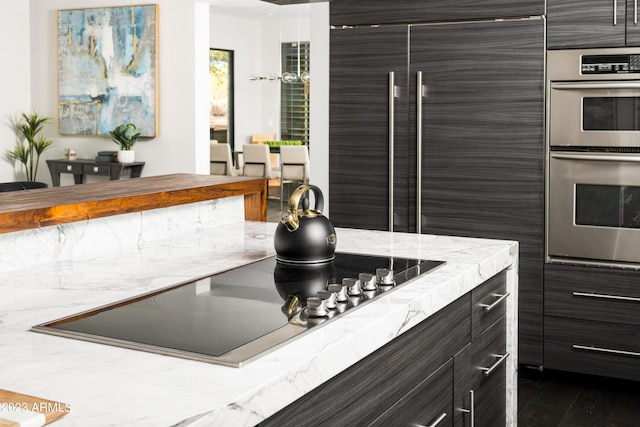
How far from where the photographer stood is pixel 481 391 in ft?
7.29

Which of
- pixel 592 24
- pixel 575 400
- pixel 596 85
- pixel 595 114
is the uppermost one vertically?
pixel 592 24

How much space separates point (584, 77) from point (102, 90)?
5.60 metres

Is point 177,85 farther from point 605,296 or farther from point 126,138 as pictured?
point 605,296

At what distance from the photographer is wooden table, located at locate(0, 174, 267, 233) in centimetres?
191

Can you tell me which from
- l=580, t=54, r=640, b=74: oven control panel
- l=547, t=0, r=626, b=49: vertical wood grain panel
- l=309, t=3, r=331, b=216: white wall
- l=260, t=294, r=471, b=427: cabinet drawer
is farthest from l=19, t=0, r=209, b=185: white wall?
l=260, t=294, r=471, b=427: cabinet drawer

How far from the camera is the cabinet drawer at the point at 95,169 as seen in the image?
303 inches

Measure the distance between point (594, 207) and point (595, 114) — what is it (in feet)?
1.38

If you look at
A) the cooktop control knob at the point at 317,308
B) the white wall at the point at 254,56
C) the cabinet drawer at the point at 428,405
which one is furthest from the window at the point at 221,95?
the cooktop control knob at the point at 317,308

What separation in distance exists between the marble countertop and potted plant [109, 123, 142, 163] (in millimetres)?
5536

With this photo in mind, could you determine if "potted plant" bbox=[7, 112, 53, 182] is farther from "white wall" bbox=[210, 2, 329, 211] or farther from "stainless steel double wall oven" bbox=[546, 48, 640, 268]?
"stainless steel double wall oven" bbox=[546, 48, 640, 268]

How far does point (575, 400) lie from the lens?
3.46m

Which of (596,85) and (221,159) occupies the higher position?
(596,85)

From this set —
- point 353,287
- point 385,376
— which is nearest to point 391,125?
point 353,287

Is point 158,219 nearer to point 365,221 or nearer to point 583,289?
point 365,221
